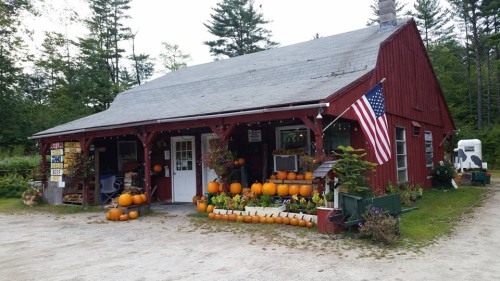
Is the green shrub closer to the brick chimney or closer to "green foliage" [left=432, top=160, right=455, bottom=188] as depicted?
the brick chimney

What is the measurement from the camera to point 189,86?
13.2m

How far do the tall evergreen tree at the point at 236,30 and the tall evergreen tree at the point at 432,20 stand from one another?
14210 mm

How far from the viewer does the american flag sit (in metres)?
7.92

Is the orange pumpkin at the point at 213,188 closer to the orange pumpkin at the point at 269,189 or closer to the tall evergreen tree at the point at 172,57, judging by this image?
the orange pumpkin at the point at 269,189

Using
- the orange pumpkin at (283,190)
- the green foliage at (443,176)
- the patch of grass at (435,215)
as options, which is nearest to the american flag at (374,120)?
the patch of grass at (435,215)

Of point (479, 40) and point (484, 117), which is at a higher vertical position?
point (479, 40)

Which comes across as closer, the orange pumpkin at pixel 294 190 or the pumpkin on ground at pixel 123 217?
the orange pumpkin at pixel 294 190

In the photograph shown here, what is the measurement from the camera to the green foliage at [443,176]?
1294 centimetres

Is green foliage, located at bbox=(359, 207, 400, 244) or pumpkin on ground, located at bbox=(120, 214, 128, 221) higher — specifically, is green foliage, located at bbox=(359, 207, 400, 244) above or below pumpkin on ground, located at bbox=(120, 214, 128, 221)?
above

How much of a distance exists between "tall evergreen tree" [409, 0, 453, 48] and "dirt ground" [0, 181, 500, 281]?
31791mm

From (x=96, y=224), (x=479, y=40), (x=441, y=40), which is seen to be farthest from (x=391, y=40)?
(x=441, y=40)

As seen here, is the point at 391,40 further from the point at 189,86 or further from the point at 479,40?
the point at 479,40

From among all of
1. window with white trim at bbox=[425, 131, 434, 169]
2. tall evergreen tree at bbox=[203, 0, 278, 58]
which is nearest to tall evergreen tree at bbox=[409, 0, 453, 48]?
tall evergreen tree at bbox=[203, 0, 278, 58]

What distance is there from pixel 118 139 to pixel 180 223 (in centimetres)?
591
